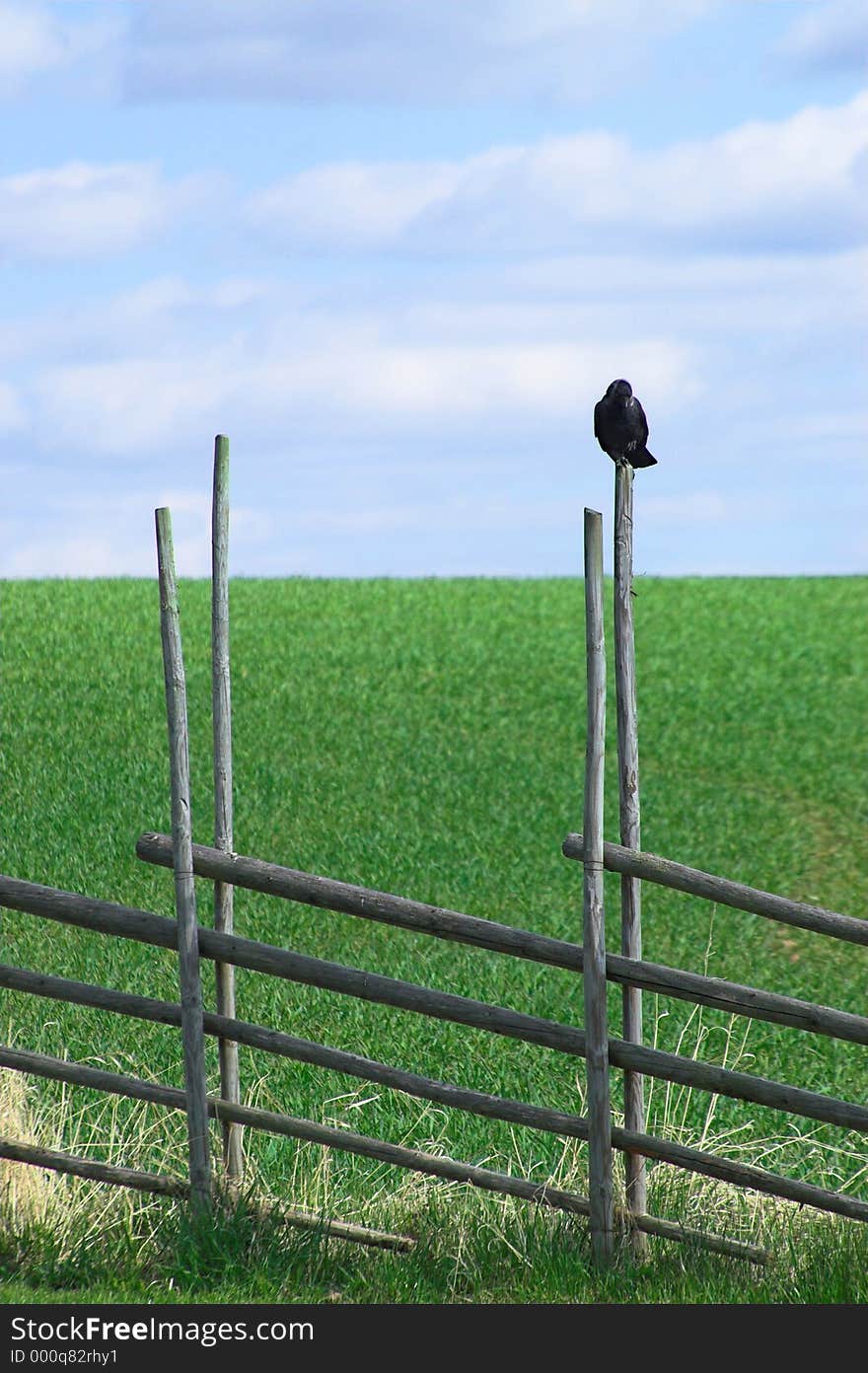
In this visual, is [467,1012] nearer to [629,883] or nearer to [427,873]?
[629,883]

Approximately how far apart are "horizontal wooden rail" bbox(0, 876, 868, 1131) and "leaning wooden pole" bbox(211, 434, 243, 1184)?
0.19m

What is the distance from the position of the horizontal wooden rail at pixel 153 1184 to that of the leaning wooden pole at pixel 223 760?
→ 284 mm

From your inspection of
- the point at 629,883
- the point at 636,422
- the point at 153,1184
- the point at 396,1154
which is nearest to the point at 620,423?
the point at 636,422

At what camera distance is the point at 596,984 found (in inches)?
189

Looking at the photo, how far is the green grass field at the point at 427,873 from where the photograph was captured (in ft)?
15.9

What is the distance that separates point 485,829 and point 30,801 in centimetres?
423

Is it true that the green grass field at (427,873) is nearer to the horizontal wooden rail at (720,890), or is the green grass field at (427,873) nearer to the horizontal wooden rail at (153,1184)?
the horizontal wooden rail at (153,1184)

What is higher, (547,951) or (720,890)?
(720,890)

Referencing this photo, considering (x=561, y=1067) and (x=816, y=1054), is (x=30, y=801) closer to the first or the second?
(x=561, y=1067)

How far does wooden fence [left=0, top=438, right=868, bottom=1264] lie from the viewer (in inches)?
191

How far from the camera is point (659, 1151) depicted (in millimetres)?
4898

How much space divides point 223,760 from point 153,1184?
1491 mm

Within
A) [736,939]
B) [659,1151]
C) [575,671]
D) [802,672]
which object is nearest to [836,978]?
[736,939]

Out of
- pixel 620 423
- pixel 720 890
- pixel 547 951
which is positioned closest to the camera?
pixel 547 951
